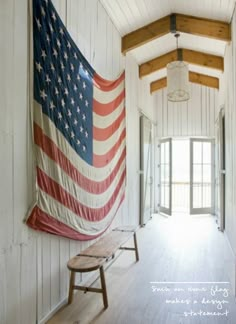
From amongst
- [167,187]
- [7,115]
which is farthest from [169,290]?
[167,187]

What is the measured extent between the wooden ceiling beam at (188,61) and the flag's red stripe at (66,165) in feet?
10.8

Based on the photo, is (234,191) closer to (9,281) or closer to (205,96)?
(9,281)

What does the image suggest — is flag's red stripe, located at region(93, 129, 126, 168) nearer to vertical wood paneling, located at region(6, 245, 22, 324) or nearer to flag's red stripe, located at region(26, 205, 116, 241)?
flag's red stripe, located at region(26, 205, 116, 241)

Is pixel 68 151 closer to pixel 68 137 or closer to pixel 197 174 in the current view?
pixel 68 137

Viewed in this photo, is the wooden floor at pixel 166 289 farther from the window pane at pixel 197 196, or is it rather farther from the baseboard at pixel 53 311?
the window pane at pixel 197 196

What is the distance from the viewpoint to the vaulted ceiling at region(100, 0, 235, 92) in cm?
424

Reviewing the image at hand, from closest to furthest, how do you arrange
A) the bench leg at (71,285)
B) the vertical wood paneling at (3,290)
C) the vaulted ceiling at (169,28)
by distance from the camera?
1. the vertical wood paneling at (3,290)
2. the bench leg at (71,285)
3. the vaulted ceiling at (169,28)

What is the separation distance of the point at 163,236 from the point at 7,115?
4.27 m

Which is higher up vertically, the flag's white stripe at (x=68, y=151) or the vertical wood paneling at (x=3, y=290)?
the flag's white stripe at (x=68, y=151)

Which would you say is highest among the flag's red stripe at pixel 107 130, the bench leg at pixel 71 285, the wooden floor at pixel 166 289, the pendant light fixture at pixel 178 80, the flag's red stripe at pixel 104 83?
the pendant light fixture at pixel 178 80

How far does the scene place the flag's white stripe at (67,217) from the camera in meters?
2.45

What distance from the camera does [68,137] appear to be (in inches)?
113

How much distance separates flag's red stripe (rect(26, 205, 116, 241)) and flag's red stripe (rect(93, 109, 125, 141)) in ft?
4.13

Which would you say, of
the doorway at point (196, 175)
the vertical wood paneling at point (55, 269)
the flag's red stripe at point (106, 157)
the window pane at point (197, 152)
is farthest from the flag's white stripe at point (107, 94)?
the window pane at point (197, 152)
